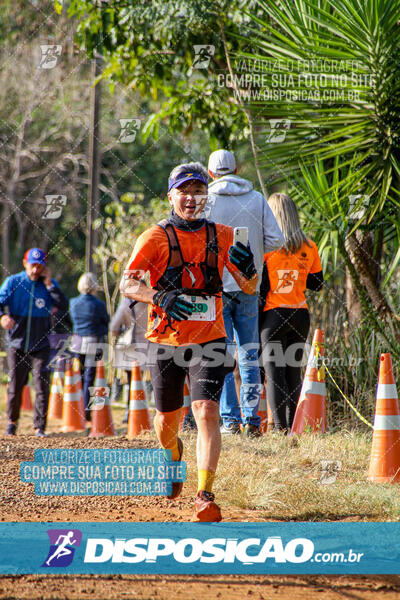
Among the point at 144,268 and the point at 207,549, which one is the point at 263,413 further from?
the point at 207,549

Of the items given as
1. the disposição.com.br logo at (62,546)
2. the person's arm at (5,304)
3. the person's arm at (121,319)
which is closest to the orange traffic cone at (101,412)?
the person's arm at (5,304)

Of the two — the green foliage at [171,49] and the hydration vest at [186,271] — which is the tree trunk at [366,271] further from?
the hydration vest at [186,271]

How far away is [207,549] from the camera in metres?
3.46

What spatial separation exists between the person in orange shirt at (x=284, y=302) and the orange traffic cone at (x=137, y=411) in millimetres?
1574

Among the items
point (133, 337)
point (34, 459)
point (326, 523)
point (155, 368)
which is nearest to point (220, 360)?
point (155, 368)

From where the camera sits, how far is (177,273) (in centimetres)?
417

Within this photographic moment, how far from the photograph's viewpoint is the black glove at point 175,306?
4.00 m

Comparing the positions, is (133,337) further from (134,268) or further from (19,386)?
(134,268)

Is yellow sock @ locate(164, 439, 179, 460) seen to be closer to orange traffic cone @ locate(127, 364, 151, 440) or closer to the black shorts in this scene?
the black shorts

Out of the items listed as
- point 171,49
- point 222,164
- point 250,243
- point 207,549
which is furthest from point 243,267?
point 171,49

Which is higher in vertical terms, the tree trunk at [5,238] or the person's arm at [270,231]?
the tree trunk at [5,238]

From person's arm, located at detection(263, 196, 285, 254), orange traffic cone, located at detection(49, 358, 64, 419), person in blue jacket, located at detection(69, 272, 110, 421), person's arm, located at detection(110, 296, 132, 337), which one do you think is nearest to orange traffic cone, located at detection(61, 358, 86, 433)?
person in blue jacket, located at detection(69, 272, 110, 421)

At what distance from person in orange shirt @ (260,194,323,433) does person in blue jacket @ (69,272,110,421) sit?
11.6 feet

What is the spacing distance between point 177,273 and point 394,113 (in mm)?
3462
